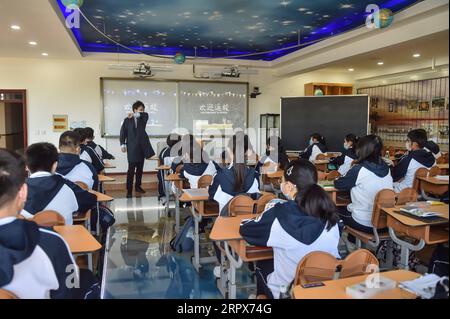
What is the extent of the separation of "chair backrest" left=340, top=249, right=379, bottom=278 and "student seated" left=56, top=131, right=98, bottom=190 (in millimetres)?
→ 2848

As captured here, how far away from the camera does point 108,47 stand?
847 cm

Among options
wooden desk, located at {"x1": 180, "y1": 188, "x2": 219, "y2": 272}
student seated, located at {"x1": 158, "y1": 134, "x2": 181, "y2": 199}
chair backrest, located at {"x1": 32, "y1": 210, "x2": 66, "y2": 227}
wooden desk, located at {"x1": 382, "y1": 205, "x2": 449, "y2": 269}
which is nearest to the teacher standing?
student seated, located at {"x1": 158, "y1": 134, "x2": 181, "y2": 199}

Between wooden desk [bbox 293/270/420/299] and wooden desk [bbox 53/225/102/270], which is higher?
wooden desk [bbox 293/270/420/299]

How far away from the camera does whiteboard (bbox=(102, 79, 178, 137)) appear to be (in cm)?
878

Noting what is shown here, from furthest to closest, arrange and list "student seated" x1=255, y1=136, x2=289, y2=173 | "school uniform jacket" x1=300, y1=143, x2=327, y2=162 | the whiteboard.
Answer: the whiteboard
"school uniform jacket" x1=300, y1=143, x2=327, y2=162
"student seated" x1=255, y1=136, x2=289, y2=173

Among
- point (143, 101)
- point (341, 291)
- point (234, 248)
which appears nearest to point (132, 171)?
point (143, 101)

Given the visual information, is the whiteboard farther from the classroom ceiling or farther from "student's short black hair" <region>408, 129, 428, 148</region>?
"student's short black hair" <region>408, 129, 428, 148</region>

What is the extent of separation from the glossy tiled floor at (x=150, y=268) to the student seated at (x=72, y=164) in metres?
0.87

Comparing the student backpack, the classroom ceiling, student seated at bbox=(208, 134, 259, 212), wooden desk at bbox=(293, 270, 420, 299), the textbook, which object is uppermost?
the classroom ceiling

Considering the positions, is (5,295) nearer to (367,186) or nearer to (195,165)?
(367,186)

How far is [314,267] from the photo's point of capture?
1663 millimetres

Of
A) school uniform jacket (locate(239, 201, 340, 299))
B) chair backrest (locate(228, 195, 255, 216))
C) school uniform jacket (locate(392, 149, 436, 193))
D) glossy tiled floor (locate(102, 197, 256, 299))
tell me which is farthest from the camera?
school uniform jacket (locate(392, 149, 436, 193))

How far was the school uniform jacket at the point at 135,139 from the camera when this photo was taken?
6660 mm
